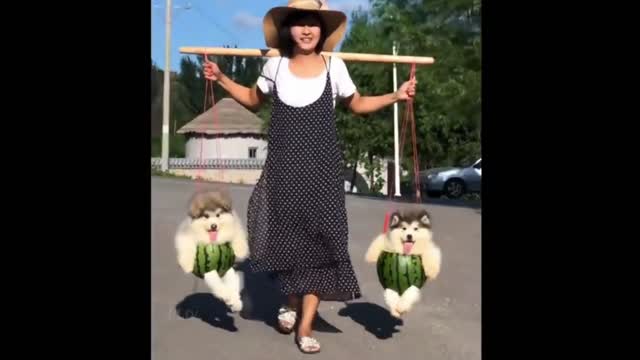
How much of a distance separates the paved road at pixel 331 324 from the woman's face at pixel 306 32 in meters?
1.02

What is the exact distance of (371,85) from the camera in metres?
10.4

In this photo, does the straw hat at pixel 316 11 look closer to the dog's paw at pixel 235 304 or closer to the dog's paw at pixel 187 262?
the dog's paw at pixel 187 262

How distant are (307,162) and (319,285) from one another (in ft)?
2.05

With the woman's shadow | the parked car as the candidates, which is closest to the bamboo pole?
the woman's shadow

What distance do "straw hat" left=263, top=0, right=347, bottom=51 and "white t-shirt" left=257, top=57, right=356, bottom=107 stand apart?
0.35ft

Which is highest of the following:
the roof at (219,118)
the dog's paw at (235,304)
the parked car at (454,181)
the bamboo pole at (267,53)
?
the bamboo pole at (267,53)

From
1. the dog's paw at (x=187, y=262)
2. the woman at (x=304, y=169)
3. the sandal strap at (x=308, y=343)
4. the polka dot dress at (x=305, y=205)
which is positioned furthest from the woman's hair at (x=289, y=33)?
the sandal strap at (x=308, y=343)

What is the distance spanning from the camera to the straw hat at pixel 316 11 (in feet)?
11.8

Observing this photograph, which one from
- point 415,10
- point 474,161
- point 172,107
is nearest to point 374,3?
point 415,10

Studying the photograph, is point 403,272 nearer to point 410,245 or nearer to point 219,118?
point 410,245

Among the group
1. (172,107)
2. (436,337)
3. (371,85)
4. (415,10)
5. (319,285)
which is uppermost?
(415,10)

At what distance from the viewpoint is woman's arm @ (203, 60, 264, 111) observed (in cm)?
373

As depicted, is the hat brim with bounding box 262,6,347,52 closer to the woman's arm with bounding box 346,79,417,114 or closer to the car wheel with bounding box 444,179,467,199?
the woman's arm with bounding box 346,79,417,114
